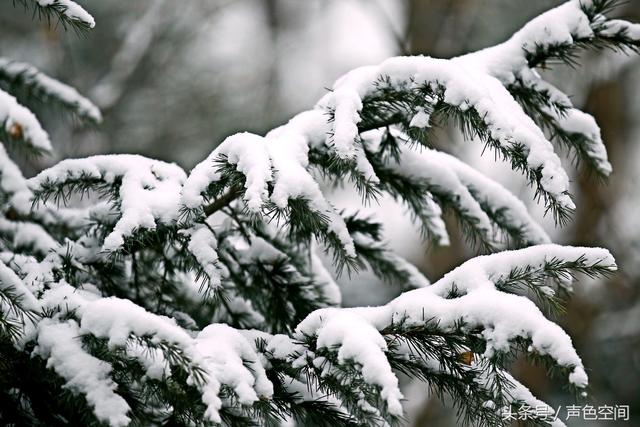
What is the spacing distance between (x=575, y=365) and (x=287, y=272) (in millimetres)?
807

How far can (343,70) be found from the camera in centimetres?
811

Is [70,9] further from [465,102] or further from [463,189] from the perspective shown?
[463,189]

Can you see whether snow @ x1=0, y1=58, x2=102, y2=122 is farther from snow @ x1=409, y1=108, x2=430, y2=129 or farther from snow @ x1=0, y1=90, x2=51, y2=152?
snow @ x1=409, y1=108, x2=430, y2=129

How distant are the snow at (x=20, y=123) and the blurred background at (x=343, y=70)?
114 inches

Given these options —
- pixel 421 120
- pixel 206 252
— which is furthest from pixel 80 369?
pixel 421 120

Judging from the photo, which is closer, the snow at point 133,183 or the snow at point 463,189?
the snow at point 133,183

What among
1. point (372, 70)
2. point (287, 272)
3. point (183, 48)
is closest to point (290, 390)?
point (287, 272)

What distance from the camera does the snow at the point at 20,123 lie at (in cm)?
179

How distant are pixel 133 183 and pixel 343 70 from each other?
272 inches

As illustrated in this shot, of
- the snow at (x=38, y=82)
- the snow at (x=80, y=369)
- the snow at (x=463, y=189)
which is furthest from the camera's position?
the snow at (x=38, y=82)

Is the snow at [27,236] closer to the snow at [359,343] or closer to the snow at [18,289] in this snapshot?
the snow at [18,289]

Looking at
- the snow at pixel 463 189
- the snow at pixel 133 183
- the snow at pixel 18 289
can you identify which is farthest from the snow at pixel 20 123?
the snow at pixel 463 189

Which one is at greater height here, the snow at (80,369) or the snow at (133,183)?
the snow at (133,183)

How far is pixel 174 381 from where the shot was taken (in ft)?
3.70
